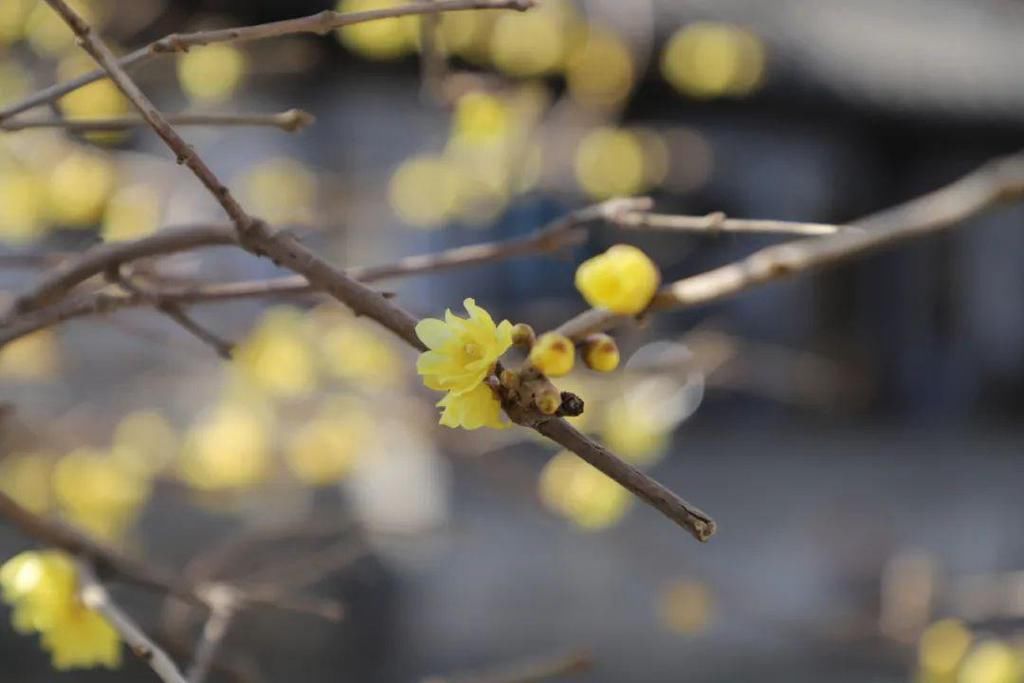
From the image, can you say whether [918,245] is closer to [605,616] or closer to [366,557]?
[605,616]

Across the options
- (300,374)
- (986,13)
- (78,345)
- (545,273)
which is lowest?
(300,374)

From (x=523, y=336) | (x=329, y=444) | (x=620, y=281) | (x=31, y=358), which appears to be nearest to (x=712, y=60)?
(x=329, y=444)

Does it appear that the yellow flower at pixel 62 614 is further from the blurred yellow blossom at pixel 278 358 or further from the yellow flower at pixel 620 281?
the blurred yellow blossom at pixel 278 358

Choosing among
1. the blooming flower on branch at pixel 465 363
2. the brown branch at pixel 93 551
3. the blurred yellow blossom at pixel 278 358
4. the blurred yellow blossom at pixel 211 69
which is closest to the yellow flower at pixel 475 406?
the blooming flower on branch at pixel 465 363

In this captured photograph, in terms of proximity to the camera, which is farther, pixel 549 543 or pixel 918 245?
pixel 918 245

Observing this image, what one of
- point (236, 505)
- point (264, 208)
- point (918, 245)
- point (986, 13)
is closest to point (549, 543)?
point (236, 505)

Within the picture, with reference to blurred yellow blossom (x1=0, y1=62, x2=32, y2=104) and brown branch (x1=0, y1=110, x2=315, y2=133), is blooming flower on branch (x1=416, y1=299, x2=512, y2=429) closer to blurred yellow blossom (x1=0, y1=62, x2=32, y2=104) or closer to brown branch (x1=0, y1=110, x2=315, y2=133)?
brown branch (x1=0, y1=110, x2=315, y2=133)
